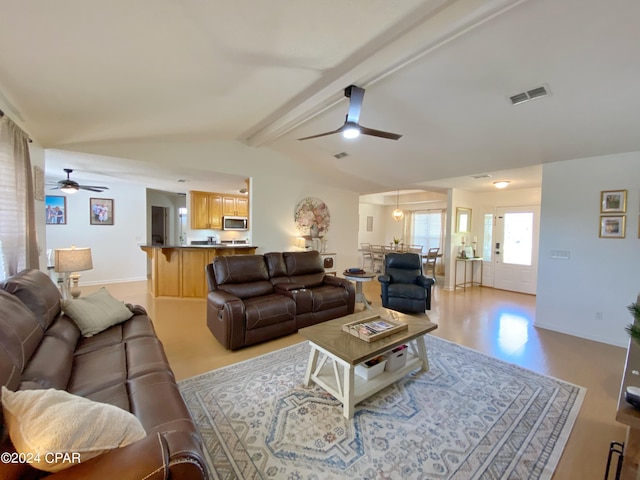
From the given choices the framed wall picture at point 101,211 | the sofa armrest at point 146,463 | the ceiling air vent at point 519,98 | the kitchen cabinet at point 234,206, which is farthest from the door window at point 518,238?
the framed wall picture at point 101,211

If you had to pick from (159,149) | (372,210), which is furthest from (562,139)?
(372,210)

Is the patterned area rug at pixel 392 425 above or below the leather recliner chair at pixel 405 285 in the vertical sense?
below

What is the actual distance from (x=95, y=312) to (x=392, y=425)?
252 centimetres

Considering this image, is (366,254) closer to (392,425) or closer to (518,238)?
(518,238)

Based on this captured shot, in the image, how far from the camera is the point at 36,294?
1882mm

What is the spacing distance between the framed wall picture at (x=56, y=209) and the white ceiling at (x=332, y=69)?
128 inches

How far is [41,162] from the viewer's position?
10.9 ft

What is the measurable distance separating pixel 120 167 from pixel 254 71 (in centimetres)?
327

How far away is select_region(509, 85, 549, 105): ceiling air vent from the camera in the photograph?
256 centimetres

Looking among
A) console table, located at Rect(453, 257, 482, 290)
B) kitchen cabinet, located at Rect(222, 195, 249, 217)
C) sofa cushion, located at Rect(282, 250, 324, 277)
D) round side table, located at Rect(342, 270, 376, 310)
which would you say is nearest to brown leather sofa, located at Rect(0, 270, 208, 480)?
sofa cushion, located at Rect(282, 250, 324, 277)

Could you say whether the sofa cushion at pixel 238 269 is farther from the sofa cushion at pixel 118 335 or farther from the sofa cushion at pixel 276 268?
the sofa cushion at pixel 118 335

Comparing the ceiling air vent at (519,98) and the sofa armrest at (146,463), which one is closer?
the sofa armrest at (146,463)

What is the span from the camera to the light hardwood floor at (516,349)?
1.83 meters

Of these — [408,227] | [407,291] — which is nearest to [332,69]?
[407,291]
